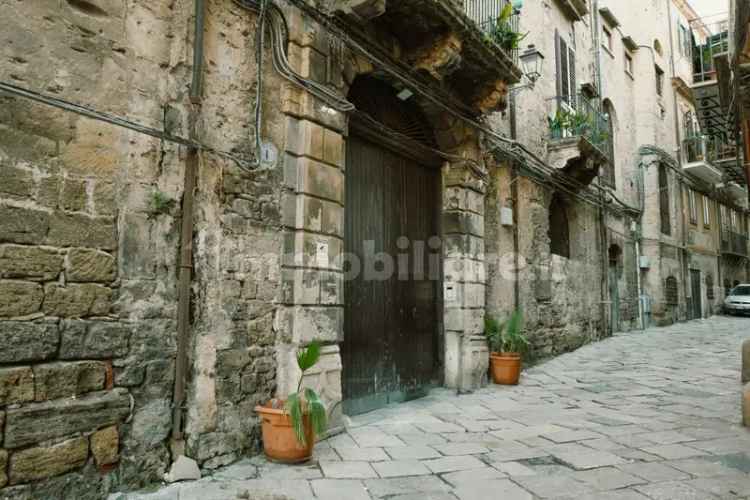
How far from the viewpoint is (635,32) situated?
14.7m

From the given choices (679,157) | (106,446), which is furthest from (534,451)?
(679,157)

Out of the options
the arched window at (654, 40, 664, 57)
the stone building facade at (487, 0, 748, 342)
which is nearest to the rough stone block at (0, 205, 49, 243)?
the stone building facade at (487, 0, 748, 342)

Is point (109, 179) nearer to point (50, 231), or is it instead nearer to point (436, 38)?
point (50, 231)

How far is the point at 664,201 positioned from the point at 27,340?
656 inches

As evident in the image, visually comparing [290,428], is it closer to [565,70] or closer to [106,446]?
[106,446]

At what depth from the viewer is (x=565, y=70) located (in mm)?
10086

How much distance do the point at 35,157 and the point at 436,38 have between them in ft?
13.1

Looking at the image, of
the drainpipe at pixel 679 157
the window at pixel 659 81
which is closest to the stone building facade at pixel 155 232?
the window at pixel 659 81

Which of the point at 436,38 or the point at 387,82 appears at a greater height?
the point at 436,38

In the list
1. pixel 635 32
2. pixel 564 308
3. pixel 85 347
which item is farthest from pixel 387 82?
pixel 635 32

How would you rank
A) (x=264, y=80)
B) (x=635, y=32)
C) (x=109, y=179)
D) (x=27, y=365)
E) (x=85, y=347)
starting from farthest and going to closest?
1. (x=635, y=32)
2. (x=264, y=80)
3. (x=109, y=179)
4. (x=85, y=347)
5. (x=27, y=365)

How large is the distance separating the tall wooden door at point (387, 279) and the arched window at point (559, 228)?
12.9 ft

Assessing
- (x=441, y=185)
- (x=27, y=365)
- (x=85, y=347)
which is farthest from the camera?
(x=441, y=185)

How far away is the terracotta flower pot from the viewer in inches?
251
